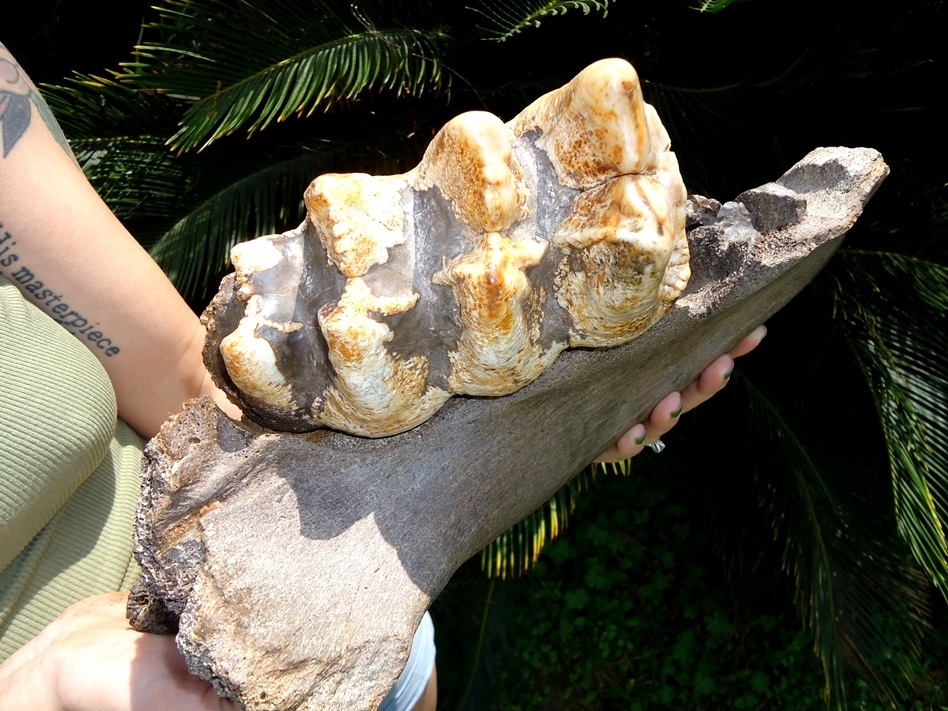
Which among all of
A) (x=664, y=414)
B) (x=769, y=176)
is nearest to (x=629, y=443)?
(x=664, y=414)

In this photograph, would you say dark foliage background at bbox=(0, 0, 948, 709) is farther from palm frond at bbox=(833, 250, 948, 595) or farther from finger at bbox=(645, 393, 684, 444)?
finger at bbox=(645, 393, 684, 444)

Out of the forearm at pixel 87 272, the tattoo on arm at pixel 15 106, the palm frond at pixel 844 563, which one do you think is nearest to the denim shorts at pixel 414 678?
the forearm at pixel 87 272

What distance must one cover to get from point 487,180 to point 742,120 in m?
1.33

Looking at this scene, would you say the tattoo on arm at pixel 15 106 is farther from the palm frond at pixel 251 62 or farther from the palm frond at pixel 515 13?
the palm frond at pixel 515 13

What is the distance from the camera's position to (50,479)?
39.4 inches

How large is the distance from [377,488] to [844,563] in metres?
1.47

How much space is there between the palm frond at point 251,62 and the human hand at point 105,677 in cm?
97

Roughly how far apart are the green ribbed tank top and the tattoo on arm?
0.61 ft

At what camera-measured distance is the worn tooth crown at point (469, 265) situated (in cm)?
76

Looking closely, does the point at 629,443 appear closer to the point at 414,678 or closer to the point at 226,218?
the point at 414,678

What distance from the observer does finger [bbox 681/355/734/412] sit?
1321mm

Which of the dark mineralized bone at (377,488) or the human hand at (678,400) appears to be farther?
the human hand at (678,400)

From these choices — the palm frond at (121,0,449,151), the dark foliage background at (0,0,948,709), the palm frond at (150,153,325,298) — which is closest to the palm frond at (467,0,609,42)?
the dark foliage background at (0,0,948,709)

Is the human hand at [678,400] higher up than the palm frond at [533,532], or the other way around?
the human hand at [678,400]
